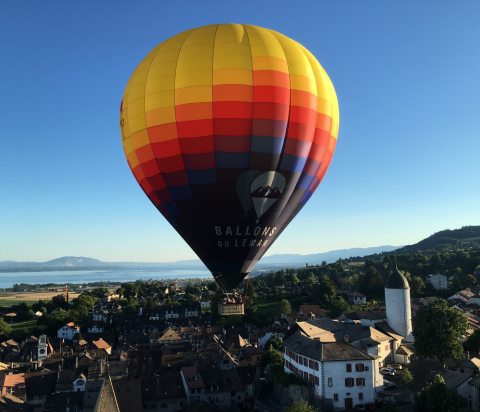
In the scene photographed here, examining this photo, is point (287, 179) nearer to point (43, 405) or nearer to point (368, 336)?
point (368, 336)

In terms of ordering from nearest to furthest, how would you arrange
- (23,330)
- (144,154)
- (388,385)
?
(144,154), (388,385), (23,330)

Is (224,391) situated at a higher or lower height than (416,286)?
lower

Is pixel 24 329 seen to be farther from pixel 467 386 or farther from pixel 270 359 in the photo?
pixel 467 386

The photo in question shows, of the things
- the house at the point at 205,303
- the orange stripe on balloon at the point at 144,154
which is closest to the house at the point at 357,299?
the house at the point at 205,303

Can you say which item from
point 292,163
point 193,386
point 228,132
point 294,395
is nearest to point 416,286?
point 294,395

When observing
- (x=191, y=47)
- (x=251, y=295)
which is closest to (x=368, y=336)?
(x=191, y=47)

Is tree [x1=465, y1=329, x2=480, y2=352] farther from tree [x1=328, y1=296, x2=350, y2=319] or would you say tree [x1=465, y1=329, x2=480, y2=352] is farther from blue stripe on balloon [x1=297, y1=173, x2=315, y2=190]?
tree [x1=328, y1=296, x2=350, y2=319]

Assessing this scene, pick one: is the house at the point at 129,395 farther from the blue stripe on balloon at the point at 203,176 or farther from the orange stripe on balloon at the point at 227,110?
the orange stripe on balloon at the point at 227,110

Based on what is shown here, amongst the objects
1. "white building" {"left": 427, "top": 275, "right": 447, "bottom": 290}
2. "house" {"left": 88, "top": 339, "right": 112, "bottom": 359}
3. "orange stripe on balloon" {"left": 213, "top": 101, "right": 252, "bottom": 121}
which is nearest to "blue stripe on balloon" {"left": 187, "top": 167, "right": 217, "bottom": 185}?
"orange stripe on balloon" {"left": 213, "top": 101, "right": 252, "bottom": 121}
